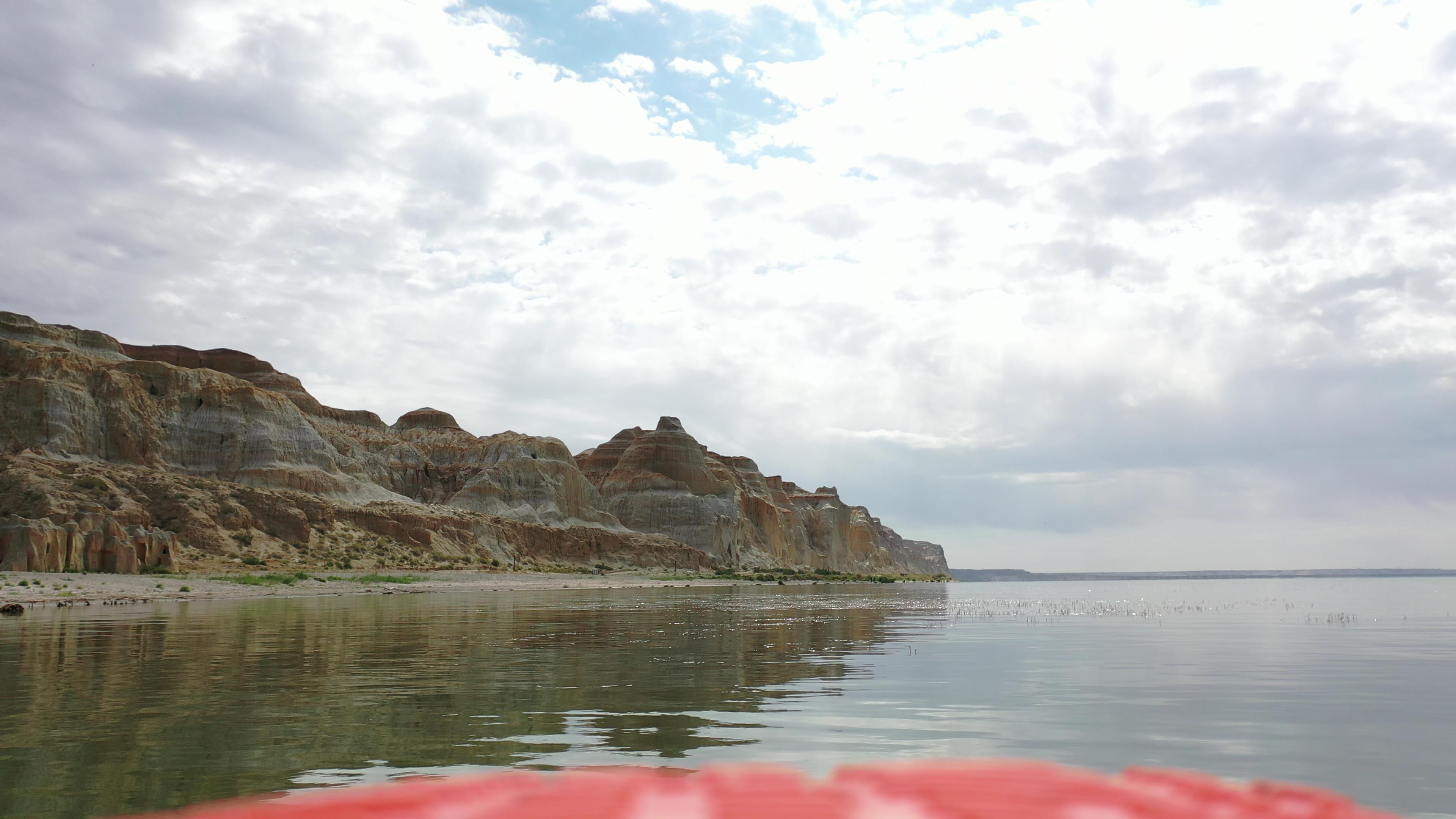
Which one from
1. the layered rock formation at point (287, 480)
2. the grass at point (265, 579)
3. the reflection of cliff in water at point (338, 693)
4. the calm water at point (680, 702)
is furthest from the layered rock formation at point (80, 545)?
the calm water at point (680, 702)

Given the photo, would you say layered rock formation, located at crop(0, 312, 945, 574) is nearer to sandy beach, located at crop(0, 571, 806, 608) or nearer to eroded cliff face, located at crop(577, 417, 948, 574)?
eroded cliff face, located at crop(577, 417, 948, 574)

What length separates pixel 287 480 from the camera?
107688 mm

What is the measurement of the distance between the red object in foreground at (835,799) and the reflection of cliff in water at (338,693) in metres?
5.39

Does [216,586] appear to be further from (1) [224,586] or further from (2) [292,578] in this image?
(2) [292,578]

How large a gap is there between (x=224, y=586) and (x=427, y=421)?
134 metres

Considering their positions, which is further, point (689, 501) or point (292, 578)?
point (689, 501)

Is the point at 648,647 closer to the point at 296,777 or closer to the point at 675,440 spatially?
the point at 296,777

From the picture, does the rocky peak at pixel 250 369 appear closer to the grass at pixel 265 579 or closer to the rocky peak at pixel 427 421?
the rocky peak at pixel 427 421

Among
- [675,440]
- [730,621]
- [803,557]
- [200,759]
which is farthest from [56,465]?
[803,557]

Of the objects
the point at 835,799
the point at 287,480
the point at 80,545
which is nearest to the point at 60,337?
the point at 287,480

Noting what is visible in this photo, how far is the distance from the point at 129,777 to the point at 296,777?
1.32m

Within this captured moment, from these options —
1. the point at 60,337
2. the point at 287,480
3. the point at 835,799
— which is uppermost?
the point at 60,337

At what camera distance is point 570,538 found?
13825 centimetres

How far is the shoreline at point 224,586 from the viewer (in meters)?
38.5
